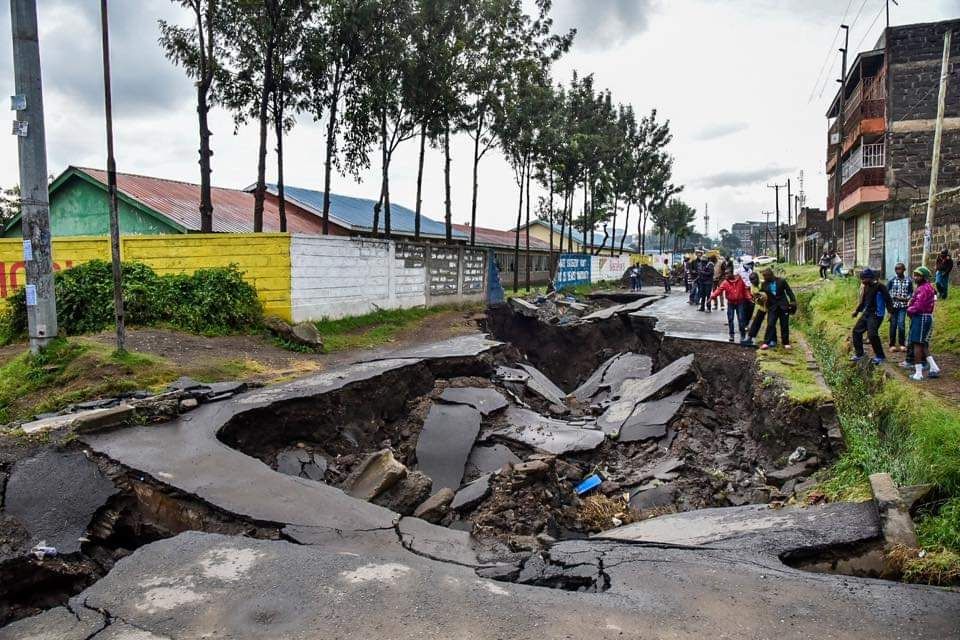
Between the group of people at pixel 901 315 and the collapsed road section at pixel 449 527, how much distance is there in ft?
7.51

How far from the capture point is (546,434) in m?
7.89

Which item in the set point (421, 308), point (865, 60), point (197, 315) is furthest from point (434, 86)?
point (865, 60)

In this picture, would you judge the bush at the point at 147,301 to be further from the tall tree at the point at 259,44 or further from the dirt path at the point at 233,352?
the tall tree at the point at 259,44

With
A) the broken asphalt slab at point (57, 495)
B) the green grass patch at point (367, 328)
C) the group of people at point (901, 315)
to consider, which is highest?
the group of people at point (901, 315)

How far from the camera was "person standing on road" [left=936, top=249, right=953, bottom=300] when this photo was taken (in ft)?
41.3

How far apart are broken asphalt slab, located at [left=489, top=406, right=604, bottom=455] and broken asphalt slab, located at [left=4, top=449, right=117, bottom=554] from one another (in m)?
4.46

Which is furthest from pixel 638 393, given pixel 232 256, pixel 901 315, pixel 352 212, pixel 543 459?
pixel 352 212

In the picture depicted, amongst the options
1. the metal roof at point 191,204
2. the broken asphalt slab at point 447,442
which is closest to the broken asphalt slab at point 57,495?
the broken asphalt slab at point 447,442

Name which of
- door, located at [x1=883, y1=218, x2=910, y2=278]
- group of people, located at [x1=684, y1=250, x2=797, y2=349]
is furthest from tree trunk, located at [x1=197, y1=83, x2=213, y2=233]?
door, located at [x1=883, y1=218, x2=910, y2=278]

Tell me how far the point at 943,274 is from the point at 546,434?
1063 cm

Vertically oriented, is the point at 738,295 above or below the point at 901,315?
above

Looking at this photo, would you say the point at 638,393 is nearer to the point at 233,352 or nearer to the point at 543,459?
the point at 543,459

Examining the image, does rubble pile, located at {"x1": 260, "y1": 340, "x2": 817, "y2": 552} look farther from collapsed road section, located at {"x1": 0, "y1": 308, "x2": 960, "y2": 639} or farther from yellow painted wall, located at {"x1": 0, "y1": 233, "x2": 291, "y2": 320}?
yellow painted wall, located at {"x1": 0, "y1": 233, "x2": 291, "y2": 320}

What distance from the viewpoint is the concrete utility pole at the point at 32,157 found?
7676 millimetres
